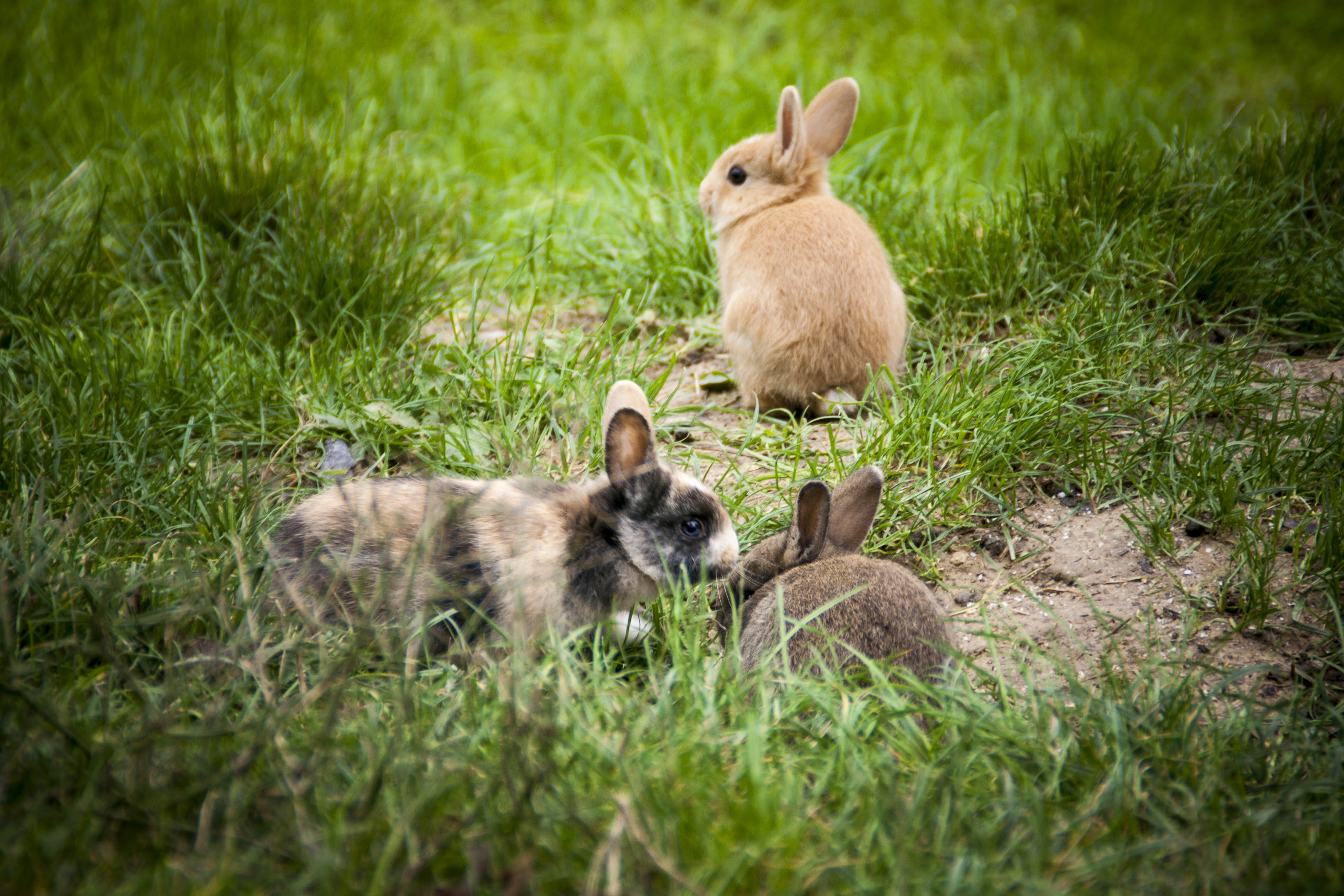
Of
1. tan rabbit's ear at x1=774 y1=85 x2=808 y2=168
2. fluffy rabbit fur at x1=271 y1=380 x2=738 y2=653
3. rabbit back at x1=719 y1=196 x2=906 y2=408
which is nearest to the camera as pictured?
fluffy rabbit fur at x1=271 y1=380 x2=738 y2=653

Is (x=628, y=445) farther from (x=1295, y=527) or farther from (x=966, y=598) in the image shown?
(x=1295, y=527)

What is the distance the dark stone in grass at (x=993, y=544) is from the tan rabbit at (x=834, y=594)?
514mm

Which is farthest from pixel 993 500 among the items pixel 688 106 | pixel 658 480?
pixel 688 106

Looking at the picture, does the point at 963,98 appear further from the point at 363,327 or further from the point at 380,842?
the point at 380,842

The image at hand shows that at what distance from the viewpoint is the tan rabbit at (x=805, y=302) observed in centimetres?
414

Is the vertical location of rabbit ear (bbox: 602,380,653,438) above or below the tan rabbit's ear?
below

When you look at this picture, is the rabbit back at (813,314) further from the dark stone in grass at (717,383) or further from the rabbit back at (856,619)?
the rabbit back at (856,619)

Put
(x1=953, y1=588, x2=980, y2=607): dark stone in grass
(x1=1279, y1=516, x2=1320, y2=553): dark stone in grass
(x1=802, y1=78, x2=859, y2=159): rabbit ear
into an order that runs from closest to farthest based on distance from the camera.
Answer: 1. (x1=1279, y1=516, x2=1320, y2=553): dark stone in grass
2. (x1=953, y1=588, x2=980, y2=607): dark stone in grass
3. (x1=802, y1=78, x2=859, y2=159): rabbit ear

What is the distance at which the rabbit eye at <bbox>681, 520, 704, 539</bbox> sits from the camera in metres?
3.21

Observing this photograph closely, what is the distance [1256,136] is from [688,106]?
10.8 ft

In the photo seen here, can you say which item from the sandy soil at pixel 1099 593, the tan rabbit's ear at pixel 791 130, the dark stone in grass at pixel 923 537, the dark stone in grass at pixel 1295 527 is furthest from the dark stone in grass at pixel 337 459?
the dark stone in grass at pixel 1295 527

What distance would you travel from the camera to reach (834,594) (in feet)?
9.90

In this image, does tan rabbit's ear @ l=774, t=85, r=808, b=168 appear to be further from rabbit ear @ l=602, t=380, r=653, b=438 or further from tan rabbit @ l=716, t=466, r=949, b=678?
tan rabbit @ l=716, t=466, r=949, b=678

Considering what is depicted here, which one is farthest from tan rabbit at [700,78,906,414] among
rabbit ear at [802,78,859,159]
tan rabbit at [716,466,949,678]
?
tan rabbit at [716,466,949,678]
